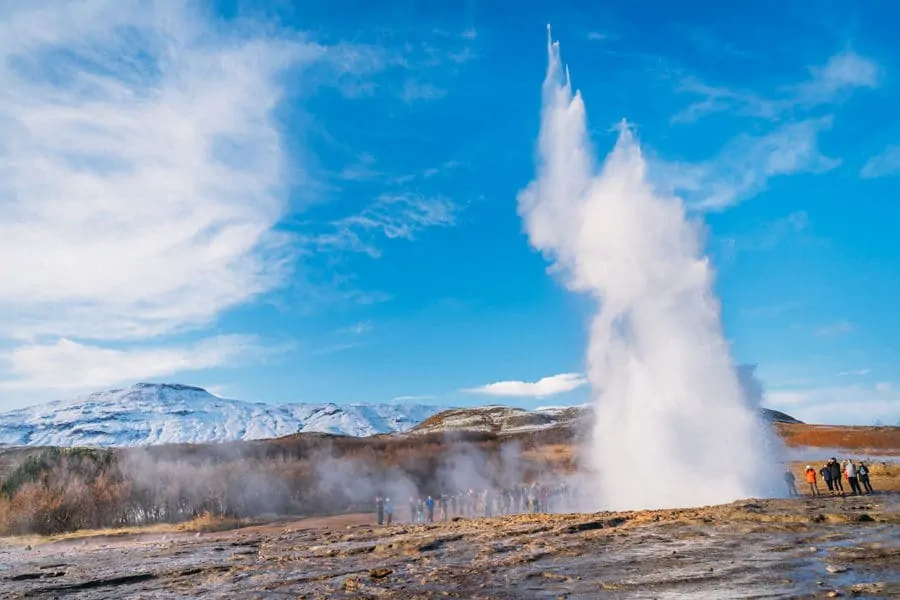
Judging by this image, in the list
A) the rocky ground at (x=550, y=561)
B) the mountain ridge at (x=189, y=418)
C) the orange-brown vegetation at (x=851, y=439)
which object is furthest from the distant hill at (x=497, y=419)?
the rocky ground at (x=550, y=561)

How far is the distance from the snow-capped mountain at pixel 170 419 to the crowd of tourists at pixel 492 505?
11960cm

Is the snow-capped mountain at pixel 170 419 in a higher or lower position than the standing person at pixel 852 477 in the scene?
higher

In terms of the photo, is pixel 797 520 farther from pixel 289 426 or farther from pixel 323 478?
pixel 289 426

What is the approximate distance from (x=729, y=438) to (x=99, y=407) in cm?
18676

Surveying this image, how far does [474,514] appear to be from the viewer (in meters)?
35.2

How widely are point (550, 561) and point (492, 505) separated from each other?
21.5 metres

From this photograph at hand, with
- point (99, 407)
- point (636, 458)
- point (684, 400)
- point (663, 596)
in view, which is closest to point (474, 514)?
point (636, 458)

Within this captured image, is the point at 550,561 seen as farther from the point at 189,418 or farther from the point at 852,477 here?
the point at 189,418

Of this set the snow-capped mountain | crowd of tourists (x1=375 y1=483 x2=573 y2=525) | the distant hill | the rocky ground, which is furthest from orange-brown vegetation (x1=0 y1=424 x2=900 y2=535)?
the snow-capped mountain

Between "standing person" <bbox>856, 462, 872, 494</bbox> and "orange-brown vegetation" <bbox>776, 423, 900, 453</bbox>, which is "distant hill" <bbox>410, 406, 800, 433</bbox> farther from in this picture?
"standing person" <bbox>856, 462, 872, 494</bbox>

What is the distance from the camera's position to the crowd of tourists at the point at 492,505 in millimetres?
29891

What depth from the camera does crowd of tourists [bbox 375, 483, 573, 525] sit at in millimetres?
29891

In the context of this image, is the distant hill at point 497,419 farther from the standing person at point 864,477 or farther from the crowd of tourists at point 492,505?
the standing person at point 864,477

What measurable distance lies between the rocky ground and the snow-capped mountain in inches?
5238
